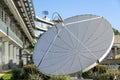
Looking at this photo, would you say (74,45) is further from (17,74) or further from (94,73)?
(17,74)

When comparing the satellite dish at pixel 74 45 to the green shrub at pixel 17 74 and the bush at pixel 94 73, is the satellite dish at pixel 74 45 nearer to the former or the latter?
the bush at pixel 94 73

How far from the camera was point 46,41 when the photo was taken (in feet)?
87.0

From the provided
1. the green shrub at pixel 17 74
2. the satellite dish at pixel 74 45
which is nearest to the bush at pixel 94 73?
the satellite dish at pixel 74 45

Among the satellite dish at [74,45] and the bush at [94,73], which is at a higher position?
the satellite dish at [74,45]

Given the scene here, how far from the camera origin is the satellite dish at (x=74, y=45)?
23.0 m

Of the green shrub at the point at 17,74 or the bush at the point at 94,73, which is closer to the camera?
the bush at the point at 94,73

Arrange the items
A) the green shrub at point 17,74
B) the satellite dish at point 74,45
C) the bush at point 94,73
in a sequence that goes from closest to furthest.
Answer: the satellite dish at point 74,45 → the bush at point 94,73 → the green shrub at point 17,74

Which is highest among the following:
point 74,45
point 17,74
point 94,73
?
point 74,45

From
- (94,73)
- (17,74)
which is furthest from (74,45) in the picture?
(17,74)

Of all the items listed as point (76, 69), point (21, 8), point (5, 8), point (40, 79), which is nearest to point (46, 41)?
point (40, 79)

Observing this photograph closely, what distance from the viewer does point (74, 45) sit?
83.1ft

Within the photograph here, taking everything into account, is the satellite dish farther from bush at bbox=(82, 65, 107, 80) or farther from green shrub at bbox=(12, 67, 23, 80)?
green shrub at bbox=(12, 67, 23, 80)

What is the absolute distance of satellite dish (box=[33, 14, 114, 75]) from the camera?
23.0 m

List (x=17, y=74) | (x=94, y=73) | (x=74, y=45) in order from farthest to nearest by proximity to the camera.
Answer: (x=17, y=74), (x=94, y=73), (x=74, y=45)
